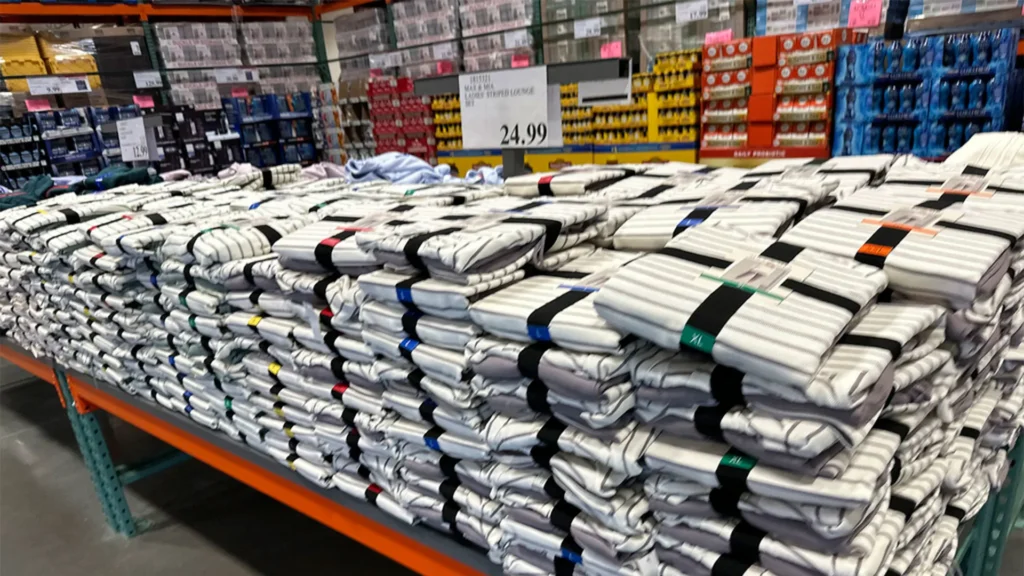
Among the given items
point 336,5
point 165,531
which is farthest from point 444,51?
point 165,531

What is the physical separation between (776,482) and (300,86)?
7.64m

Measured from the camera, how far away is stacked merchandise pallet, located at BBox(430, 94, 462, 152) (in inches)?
233

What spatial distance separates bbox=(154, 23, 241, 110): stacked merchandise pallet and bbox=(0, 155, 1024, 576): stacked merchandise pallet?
5.70 metres

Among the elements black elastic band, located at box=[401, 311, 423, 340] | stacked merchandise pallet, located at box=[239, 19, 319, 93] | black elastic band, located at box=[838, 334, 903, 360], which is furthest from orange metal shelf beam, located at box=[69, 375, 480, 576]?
stacked merchandise pallet, located at box=[239, 19, 319, 93]

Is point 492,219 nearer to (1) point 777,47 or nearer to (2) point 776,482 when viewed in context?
(2) point 776,482

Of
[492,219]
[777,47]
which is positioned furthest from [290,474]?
[777,47]

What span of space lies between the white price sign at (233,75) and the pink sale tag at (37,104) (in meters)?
1.58

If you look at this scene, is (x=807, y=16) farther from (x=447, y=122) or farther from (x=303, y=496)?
(x=303, y=496)

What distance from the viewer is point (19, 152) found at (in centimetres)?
549

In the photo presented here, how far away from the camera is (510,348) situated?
39.5 inches

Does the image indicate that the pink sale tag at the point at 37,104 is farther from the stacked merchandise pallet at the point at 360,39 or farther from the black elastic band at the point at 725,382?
Result: the black elastic band at the point at 725,382

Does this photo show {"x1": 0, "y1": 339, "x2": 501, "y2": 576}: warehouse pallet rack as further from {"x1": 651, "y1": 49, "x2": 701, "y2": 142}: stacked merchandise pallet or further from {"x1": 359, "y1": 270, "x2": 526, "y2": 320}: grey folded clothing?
{"x1": 651, "y1": 49, "x2": 701, "y2": 142}: stacked merchandise pallet

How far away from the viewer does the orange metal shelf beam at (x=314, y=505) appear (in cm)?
133

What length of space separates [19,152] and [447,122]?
3490 mm
